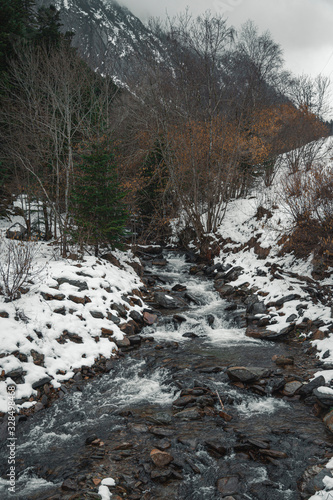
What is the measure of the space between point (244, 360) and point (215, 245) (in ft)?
31.7

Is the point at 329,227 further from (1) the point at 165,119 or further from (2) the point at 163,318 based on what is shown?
(1) the point at 165,119

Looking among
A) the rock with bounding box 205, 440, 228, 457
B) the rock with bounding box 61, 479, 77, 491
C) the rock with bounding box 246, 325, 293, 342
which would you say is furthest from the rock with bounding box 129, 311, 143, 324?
the rock with bounding box 61, 479, 77, 491

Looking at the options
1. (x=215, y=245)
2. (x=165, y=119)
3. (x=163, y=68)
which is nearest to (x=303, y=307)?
(x=215, y=245)

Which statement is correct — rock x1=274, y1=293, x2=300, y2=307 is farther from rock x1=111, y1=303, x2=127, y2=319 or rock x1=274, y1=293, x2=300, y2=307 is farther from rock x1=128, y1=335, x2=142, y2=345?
rock x1=111, y1=303, x2=127, y2=319

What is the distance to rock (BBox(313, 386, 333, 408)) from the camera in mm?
4867

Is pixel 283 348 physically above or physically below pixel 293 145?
below

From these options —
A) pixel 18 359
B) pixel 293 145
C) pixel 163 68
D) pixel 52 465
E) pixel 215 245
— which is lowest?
pixel 52 465

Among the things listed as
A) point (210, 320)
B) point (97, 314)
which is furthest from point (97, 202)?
point (210, 320)

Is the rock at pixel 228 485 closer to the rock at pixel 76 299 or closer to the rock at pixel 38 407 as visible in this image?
the rock at pixel 38 407

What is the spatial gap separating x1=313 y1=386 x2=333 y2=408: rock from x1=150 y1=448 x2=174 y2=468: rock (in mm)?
2667

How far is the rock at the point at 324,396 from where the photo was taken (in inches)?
192

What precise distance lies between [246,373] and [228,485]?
8.14 ft

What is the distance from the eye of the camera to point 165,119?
1509 cm

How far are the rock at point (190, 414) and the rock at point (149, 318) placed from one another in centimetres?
403
